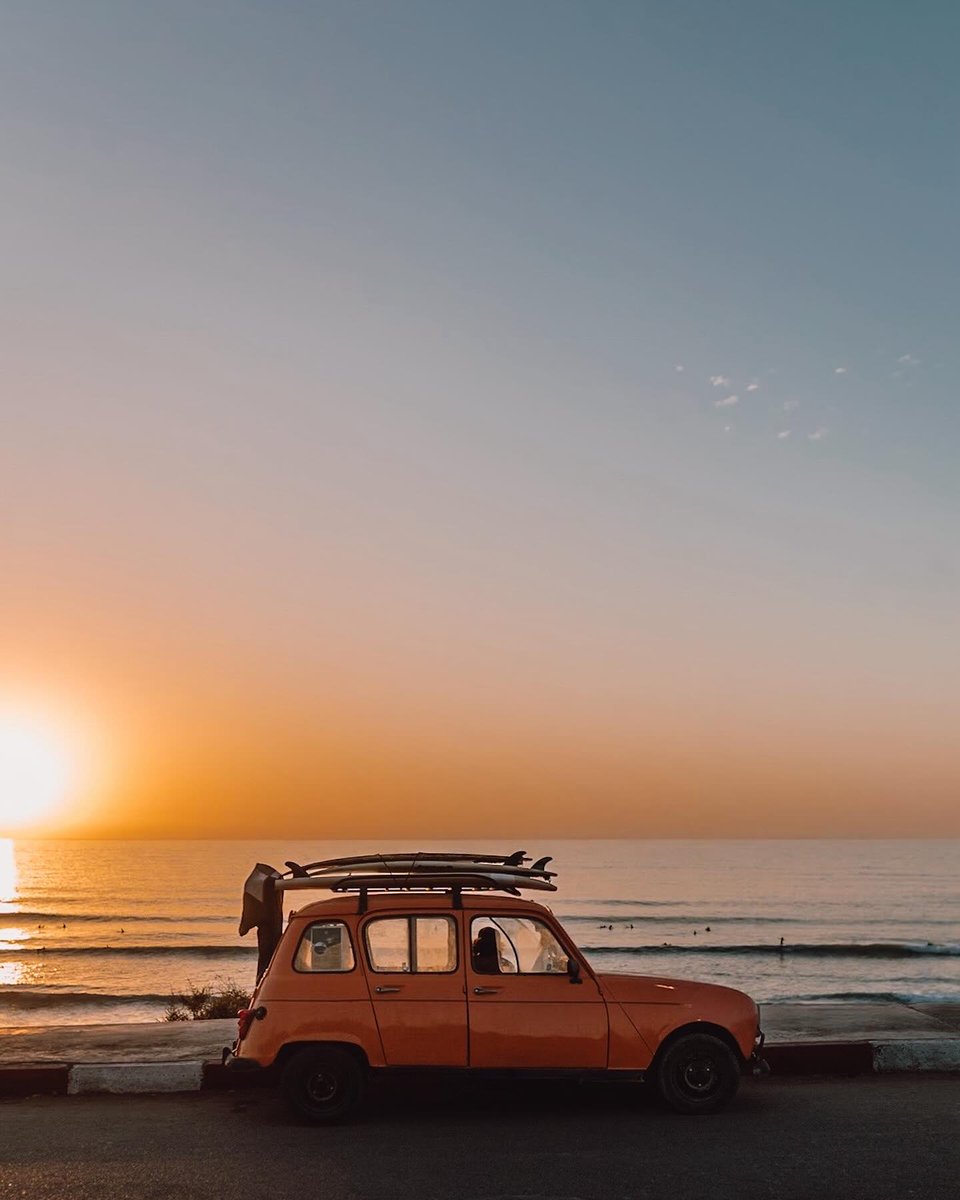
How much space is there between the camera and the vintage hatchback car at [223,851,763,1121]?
905 centimetres

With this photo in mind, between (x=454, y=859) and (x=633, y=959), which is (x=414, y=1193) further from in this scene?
(x=633, y=959)

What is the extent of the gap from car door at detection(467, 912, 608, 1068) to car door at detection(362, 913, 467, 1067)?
0.14 meters

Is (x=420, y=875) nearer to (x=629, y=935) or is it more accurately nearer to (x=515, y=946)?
(x=515, y=946)

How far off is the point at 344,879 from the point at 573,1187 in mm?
3298

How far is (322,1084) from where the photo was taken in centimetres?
902

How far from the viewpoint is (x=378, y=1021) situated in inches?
358

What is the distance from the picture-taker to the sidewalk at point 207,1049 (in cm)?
1027

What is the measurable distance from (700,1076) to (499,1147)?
201cm

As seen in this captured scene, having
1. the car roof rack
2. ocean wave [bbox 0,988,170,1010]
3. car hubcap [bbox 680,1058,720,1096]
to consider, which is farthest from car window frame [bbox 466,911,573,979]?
ocean wave [bbox 0,988,170,1010]

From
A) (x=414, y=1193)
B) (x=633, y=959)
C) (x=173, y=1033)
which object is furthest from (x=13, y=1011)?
(x=414, y=1193)

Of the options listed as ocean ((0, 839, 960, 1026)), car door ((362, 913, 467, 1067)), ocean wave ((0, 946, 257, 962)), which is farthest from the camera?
ocean wave ((0, 946, 257, 962))

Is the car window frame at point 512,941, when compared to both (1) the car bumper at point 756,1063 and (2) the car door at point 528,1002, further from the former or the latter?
(1) the car bumper at point 756,1063

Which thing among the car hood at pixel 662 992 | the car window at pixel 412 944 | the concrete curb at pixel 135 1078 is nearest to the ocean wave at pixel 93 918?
the concrete curb at pixel 135 1078

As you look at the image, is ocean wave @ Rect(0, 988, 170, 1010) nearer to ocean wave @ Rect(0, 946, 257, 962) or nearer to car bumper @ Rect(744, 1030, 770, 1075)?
ocean wave @ Rect(0, 946, 257, 962)
